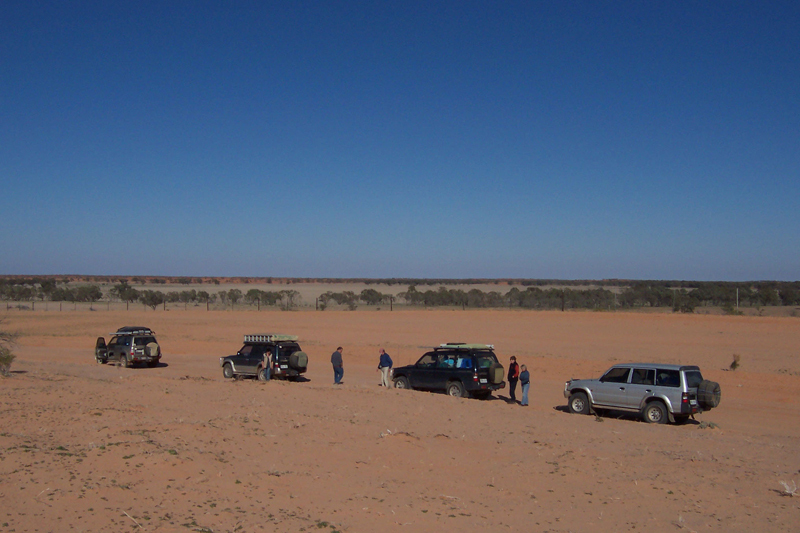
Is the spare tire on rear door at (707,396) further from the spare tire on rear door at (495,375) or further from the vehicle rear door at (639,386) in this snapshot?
the spare tire on rear door at (495,375)

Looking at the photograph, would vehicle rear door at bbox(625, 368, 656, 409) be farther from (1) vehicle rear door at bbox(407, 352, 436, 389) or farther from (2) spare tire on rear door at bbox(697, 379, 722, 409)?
(1) vehicle rear door at bbox(407, 352, 436, 389)

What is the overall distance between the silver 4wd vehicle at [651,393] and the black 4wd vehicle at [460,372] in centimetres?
287

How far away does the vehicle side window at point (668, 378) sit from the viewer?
17.7 metres

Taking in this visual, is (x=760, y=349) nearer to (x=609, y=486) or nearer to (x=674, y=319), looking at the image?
(x=674, y=319)

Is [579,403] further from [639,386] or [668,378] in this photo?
[668,378]

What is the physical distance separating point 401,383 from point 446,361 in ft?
6.88

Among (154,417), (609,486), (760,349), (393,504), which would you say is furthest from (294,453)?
(760,349)

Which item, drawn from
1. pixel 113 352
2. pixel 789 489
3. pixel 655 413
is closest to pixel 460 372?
pixel 655 413

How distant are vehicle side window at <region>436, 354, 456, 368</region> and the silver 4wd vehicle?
420 centimetres

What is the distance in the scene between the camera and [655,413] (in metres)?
18.0

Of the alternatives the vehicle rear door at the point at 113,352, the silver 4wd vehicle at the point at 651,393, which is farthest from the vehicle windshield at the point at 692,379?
the vehicle rear door at the point at 113,352

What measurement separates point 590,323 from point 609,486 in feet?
147

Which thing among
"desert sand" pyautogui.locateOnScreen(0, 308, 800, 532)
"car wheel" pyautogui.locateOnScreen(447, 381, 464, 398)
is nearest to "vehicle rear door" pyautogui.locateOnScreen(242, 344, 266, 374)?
"desert sand" pyautogui.locateOnScreen(0, 308, 800, 532)

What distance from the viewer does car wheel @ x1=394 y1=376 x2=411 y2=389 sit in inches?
904
